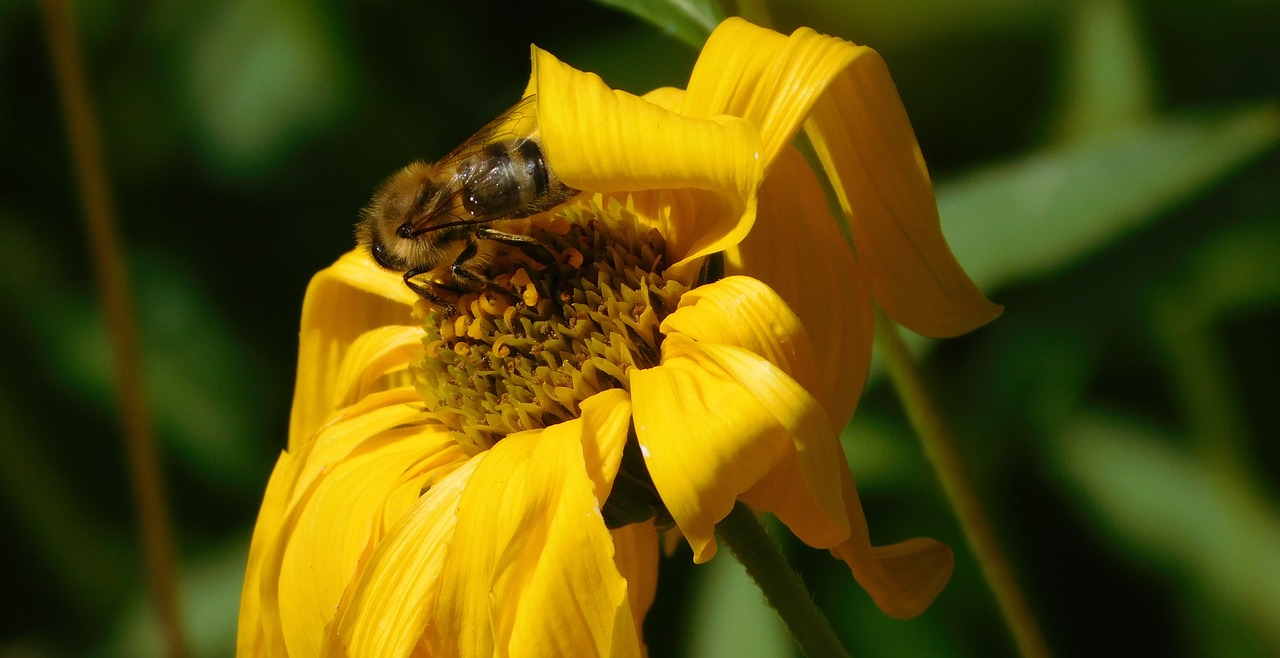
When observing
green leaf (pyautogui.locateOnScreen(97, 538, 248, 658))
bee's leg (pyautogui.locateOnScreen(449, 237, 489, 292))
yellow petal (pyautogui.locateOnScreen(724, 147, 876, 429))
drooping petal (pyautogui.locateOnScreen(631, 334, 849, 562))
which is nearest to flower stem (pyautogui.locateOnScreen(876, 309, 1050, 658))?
yellow petal (pyautogui.locateOnScreen(724, 147, 876, 429))

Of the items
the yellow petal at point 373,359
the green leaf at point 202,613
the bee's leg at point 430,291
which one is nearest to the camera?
the bee's leg at point 430,291

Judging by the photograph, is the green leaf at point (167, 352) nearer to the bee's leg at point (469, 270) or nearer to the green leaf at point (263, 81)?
the green leaf at point (263, 81)

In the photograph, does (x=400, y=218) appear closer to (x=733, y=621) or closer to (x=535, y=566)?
(x=535, y=566)

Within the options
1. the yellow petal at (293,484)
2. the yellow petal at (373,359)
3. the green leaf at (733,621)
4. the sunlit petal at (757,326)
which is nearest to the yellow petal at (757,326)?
the sunlit petal at (757,326)

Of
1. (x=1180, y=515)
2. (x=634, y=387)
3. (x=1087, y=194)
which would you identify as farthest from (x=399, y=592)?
(x=1180, y=515)

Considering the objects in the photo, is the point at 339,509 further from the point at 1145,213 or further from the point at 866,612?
the point at 1145,213

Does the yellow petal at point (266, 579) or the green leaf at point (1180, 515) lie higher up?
the yellow petal at point (266, 579)
